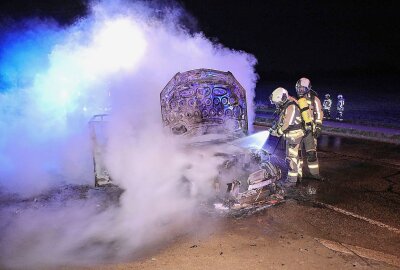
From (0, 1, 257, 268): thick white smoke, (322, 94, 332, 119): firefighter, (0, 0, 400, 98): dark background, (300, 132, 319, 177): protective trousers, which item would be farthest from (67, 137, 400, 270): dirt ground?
(0, 0, 400, 98): dark background

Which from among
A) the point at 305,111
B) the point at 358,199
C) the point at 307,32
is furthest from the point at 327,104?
the point at 307,32

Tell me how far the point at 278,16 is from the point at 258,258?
38.5m

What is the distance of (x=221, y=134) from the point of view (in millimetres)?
6770

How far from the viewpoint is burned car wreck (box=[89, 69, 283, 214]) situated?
18.7 feet

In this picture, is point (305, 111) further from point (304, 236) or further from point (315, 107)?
point (304, 236)

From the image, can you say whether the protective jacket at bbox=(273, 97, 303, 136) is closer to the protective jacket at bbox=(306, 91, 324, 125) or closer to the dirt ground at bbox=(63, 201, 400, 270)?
the protective jacket at bbox=(306, 91, 324, 125)

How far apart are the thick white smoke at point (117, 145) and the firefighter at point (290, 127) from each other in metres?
1.70

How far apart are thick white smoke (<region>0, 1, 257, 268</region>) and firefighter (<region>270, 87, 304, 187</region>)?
170 centimetres

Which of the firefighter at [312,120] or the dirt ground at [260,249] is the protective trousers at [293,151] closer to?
the firefighter at [312,120]

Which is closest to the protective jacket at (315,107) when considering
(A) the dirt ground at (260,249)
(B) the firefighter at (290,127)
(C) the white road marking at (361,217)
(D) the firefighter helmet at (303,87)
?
(D) the firefighter helmet at (303,87)

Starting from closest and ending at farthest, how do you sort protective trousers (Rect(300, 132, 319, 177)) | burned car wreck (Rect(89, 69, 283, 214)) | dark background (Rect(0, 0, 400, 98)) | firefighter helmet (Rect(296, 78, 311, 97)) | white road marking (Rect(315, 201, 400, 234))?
white road marking (Rect(315, 201, 400, 234)) → burned car wreck (Rect(89, 69, 283, 214)) → firefighter helmet (Rect(296, 78, 311, 97)) → protective trousers (Rect(300, 132, 319, 177)) → dark background (Rect(0, 0, 400, 98))

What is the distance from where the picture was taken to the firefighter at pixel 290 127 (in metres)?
6.43

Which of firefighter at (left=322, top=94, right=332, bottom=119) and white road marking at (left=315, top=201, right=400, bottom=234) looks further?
firefighter at (left=322, top=94, right=332, bottom=119)

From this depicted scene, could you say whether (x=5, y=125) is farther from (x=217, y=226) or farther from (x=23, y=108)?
(x=217, y=226)
